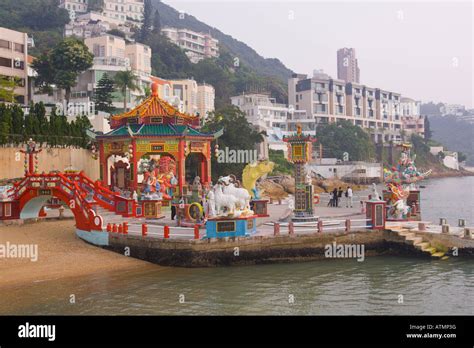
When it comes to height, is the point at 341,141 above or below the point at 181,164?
above

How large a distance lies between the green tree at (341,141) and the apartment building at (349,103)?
8010 mm

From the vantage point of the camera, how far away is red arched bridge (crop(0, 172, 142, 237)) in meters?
24.1

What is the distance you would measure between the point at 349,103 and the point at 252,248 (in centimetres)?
10882

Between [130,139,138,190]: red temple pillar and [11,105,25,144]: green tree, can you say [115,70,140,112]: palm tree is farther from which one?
[130,139,138,190]: red temple pillar

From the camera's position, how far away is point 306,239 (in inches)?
904

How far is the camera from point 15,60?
57000 mm

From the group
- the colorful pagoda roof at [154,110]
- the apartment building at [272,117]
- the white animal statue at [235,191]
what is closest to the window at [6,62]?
the colorful pagoda roof at [154,110]

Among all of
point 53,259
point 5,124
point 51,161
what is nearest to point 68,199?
point 53,259

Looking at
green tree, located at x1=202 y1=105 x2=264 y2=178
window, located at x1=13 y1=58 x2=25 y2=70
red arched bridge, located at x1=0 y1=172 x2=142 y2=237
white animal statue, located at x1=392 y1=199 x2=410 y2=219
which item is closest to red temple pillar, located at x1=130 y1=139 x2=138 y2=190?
red arched bridge, located at x1=0 y1=172 x2=142 y2=237

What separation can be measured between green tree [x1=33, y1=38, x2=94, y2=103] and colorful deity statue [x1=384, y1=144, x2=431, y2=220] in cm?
4233

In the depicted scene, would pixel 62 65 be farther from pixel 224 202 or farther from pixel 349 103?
pixel 349 103

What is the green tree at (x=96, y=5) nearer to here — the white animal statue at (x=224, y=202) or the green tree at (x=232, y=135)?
the green tree at (x=232, y=135)

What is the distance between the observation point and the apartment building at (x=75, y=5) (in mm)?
128000
